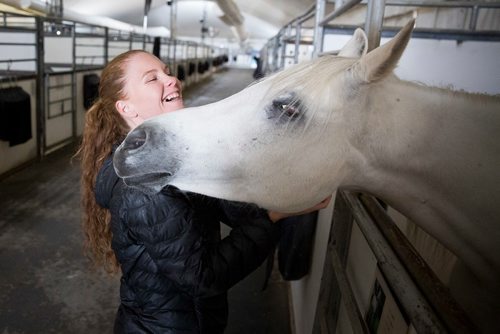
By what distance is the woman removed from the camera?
3.62 ft

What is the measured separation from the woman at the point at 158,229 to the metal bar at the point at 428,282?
0.79 feet

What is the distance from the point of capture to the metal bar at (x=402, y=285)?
0.68 m

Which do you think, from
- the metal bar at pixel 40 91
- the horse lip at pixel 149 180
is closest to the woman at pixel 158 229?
the horse lip at pixel 149 180

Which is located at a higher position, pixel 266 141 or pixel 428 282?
pixel 266 141

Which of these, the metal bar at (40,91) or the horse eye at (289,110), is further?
the metal bar at (40,91)

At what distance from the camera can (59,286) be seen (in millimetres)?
2570

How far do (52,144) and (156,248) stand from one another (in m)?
4.89

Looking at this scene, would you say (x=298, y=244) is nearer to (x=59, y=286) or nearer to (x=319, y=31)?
(x=319, y=31)

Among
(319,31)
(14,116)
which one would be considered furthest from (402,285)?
(14,116)

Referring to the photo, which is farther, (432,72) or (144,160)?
(432,72)

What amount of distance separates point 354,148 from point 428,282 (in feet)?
1.17

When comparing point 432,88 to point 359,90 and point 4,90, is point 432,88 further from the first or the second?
point 4,90

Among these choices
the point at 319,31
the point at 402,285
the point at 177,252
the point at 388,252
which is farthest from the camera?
the point at 319,31

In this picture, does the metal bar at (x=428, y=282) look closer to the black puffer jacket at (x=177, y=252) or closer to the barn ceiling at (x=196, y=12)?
the black puffer jacket at (x=177, y=252)
